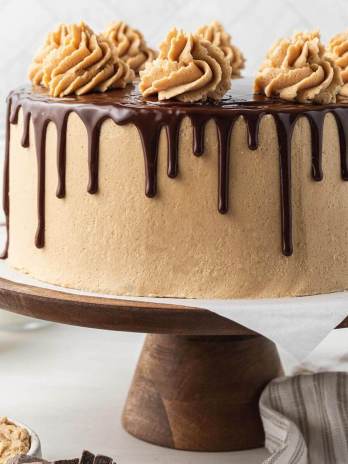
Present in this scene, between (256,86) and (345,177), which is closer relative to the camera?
(345,177)

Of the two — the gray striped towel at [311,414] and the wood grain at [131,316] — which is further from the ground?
the wood grain at [131,316]

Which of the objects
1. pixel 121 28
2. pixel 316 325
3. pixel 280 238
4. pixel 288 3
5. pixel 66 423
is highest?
pixel 288 3

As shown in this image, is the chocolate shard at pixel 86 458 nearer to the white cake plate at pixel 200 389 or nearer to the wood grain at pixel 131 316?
the wood grain at pixel 131 316

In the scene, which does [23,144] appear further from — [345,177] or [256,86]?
[345,177]

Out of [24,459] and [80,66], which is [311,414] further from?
[80,66]

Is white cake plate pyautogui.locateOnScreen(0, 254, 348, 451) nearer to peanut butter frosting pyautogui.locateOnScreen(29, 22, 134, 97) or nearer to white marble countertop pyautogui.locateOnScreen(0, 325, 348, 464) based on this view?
white marble countertop pyautogui.locateOnScreen(0, 325, 348, 464)

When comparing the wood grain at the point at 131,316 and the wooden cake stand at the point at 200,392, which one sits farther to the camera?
the wooden cake stand at the point at 200,392

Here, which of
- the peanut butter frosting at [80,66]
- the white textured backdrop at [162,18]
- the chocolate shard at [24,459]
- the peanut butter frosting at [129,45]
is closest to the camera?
the chocolate shard at [24,459]

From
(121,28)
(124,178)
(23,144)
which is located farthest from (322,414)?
(121,28)

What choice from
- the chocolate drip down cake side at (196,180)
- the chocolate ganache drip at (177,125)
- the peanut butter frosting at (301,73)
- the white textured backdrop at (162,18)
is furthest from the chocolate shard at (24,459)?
the white textured backdrop at (162,18)
